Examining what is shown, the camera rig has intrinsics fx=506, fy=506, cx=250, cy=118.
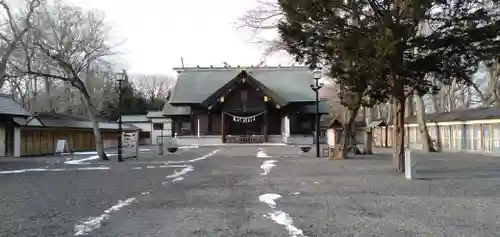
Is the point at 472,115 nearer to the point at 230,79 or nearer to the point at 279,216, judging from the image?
the point at 279,216

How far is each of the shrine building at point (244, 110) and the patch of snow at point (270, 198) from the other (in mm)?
34995

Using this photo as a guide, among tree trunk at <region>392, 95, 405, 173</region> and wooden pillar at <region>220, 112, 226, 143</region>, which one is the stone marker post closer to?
tree trunk at <region>392, 95, 405, 173</region>

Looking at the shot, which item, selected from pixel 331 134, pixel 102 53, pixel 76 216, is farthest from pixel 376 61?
pixel 102 53

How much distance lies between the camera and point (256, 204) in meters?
10.3

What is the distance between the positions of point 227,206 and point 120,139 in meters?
17.1

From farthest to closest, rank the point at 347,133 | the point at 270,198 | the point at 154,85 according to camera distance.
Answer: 1. the point at 154,85
2. the point at 347,133
3. the point at 270,198

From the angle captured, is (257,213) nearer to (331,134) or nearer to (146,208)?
(146,208)

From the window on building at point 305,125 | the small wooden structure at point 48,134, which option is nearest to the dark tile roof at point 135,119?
the small wooden structure at point 48,134

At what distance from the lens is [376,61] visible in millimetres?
15383

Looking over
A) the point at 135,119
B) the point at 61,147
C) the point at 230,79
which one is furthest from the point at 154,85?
the point at 61,147

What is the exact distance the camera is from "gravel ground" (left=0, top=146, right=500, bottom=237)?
7770 millimetres

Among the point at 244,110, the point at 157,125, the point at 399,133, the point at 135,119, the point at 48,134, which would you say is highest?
the point at 244,110

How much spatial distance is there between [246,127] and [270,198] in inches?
1552

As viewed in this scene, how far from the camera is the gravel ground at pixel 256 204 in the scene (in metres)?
7.77
